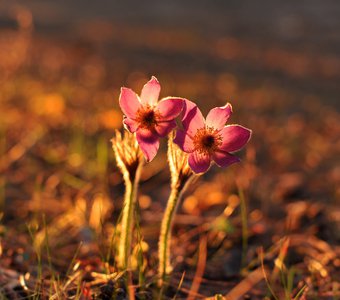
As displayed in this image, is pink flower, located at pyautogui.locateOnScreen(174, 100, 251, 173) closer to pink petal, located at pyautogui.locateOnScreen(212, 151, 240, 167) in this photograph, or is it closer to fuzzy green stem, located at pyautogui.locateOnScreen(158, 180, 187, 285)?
pink petal, located at pyautogui.locateOnScreen(212, 151, 240, 167)

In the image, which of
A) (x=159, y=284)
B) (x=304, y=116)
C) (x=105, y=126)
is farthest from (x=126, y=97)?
(x=304, y=116)

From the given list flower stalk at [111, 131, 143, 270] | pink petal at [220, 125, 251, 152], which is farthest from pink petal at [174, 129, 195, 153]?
Result: flower stalk at [111, 131, 143, 270]

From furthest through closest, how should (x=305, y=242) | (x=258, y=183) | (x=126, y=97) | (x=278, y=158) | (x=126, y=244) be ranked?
(x=278, y=158) → (x=258, y=183) → (x=305, y=242) → (x=126, y=244) → (x=126, y=97)

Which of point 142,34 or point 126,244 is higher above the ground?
point 142,34

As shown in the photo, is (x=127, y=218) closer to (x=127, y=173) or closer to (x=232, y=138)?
(x=127, y=173)

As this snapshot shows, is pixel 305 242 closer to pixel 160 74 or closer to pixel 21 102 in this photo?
pixel 21 102

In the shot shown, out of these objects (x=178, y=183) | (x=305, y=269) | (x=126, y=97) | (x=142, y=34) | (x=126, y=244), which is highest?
(x=142, y=34)
